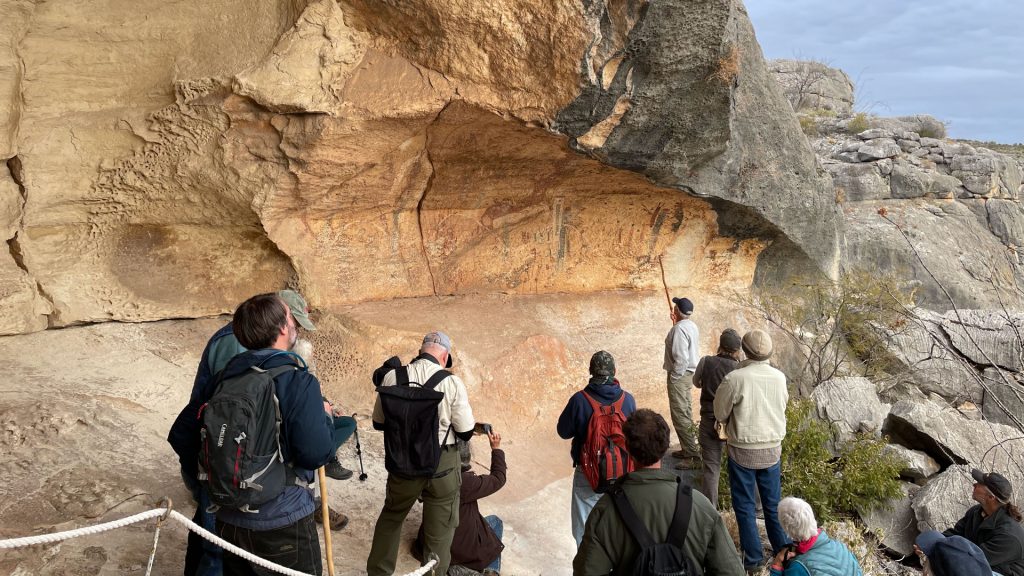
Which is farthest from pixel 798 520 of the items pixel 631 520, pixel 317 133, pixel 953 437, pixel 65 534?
pixel 953 437

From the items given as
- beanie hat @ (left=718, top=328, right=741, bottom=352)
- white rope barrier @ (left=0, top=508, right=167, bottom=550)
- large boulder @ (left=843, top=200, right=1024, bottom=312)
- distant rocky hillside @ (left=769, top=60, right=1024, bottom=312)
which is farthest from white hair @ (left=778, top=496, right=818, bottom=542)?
distant rocky hillside @ (left=769, top=60, right=1024, bottom=312)

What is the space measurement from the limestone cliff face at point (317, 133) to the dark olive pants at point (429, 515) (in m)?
3.21

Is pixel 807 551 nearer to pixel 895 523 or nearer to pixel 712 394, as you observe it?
pixel 712 394

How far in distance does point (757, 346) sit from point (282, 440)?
9.15ft

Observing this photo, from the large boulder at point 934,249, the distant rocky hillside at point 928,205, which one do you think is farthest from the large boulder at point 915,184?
the large boulder at point 934,249

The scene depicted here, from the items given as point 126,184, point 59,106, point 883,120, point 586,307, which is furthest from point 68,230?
point 883,120

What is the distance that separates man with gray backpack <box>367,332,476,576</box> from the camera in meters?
3.22

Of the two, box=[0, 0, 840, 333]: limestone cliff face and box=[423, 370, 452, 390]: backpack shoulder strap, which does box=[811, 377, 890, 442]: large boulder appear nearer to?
box=[0, 0, 840, 333]: limestone cliff face

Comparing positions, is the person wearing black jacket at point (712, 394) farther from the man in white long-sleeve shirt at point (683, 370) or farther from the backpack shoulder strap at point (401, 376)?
the backpack shoulder strap at point (401, 376)

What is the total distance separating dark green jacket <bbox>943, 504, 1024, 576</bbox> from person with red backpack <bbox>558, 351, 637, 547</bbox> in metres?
2.17

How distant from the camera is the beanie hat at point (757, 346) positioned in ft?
13.6

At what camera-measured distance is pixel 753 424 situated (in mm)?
4148

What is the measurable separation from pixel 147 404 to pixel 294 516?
10.7 ft

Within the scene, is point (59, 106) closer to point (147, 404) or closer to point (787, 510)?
point (147, 404)
